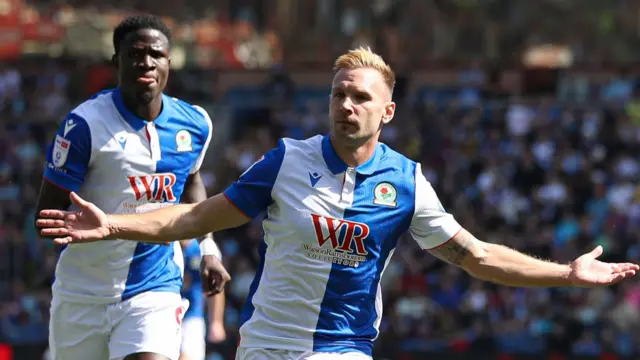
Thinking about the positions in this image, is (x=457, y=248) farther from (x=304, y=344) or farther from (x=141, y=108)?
(x=141, y=108)

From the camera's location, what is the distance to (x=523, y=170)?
57.3 ft

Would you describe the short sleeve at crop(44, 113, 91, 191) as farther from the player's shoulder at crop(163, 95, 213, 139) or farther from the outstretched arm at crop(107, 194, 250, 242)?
the outstretched arm at crop(107, 194, 250, 242)

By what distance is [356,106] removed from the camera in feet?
17.0

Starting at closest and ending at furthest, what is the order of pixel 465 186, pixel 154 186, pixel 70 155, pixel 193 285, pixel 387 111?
1. pixel 387 111
2. pixel 70 155
3. pixel 154 186
4. pixel 193 285
5. pixel 465 186

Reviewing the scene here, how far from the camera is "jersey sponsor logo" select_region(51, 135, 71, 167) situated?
5.98m

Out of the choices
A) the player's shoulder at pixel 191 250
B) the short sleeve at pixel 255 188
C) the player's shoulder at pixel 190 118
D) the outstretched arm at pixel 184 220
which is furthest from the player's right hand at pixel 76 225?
the player's shoulder at pixel 191 250

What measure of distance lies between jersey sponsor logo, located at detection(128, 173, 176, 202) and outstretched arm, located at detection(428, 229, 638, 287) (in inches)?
67.1

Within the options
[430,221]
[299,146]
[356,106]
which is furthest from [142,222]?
[430,221]

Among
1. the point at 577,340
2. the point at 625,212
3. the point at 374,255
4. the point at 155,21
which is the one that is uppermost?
the point at 155,21

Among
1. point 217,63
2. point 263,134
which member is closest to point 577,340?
point 263,134

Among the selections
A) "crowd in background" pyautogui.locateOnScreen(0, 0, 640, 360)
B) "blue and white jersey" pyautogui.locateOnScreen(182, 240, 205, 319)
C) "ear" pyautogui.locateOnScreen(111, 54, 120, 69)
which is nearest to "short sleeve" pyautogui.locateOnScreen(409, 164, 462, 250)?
"ear" pyautogui.locateOnScreen(111, 54, 120, 69)

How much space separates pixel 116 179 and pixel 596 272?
2.58 metres

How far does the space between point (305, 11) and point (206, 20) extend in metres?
2.73

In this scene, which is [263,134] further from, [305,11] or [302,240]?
[302,240]
